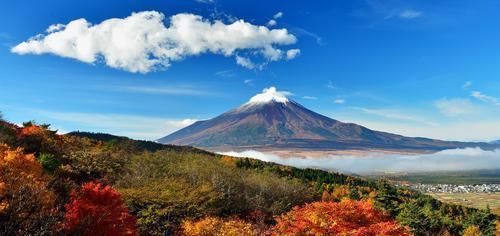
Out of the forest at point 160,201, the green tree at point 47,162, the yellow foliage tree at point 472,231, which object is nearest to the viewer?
the forest at point 160,201

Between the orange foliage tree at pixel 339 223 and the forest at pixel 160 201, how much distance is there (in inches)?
4.4

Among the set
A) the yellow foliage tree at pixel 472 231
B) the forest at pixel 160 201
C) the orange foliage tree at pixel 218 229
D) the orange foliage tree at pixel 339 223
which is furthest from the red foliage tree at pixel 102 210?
the yellow foliage tree at pixel 472 231

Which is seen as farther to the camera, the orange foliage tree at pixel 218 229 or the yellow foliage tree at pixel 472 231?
the yellow foliage tree at pixel 472 231

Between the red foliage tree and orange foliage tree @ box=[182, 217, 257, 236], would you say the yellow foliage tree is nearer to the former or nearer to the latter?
orange foliage tree @ box=[182, 217, 257, 236]

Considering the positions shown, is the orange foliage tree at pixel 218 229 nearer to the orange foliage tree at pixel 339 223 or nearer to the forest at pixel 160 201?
the forest at pixel 160 201

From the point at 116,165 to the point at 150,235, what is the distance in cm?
2710

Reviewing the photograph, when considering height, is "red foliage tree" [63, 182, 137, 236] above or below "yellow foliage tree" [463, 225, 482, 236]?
above

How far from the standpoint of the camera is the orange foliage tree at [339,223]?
3941 cm

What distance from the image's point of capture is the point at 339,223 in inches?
1788

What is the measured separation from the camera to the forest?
37.2 m

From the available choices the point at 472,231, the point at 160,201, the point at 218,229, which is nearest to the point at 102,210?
the point at 218,229

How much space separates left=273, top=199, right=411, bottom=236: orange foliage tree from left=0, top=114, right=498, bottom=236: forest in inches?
4.4

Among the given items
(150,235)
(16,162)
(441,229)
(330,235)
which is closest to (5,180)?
(16,162)

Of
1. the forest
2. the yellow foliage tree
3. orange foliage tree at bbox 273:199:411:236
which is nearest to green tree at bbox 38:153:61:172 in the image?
the forest
